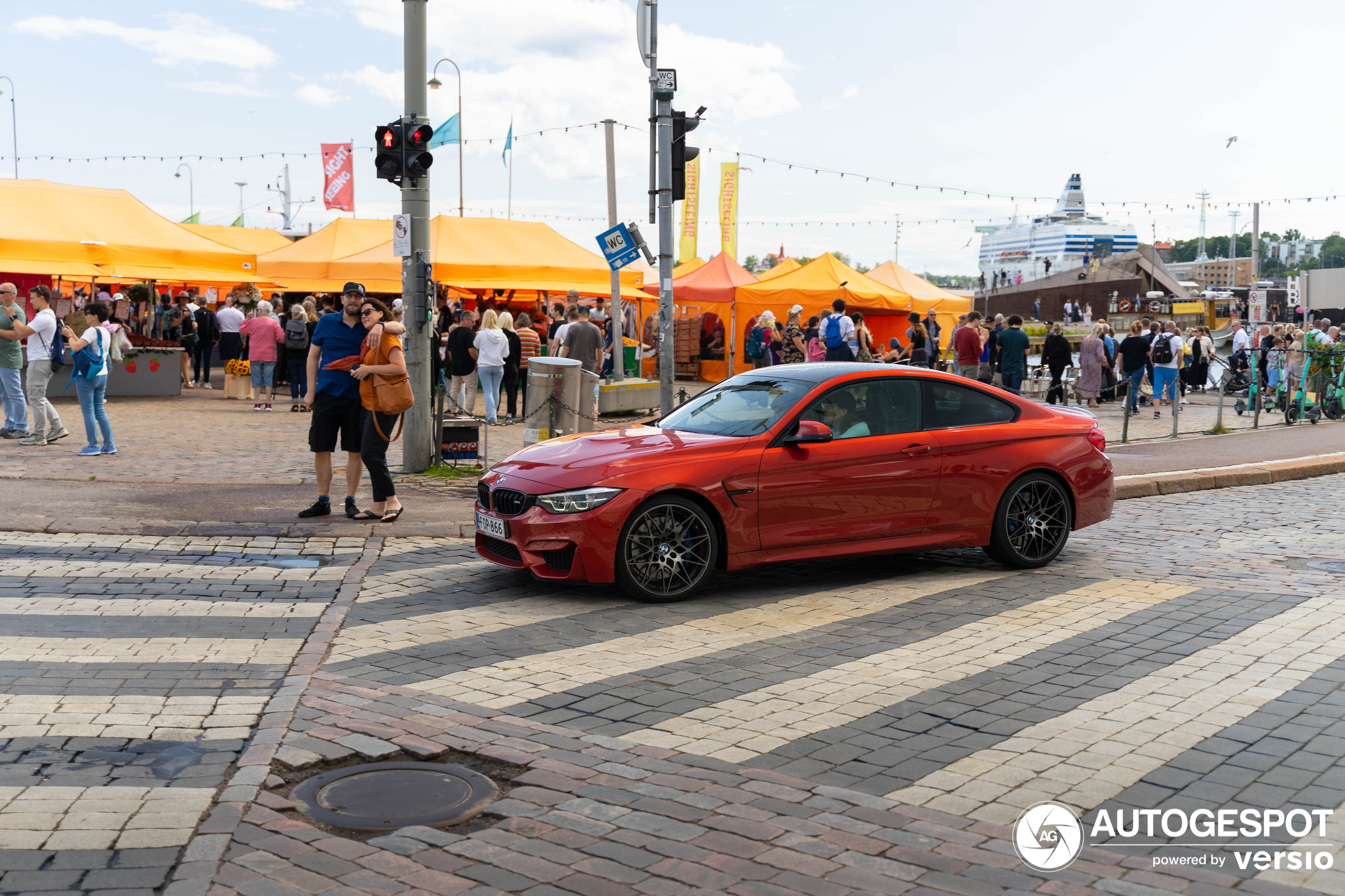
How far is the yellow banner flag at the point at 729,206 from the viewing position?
3706 centimetres

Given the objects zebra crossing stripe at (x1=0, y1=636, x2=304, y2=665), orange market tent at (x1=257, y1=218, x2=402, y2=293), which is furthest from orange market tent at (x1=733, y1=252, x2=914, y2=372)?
zebra crossing stripe at (x1=0, y1=636, x2=304, y2=665)

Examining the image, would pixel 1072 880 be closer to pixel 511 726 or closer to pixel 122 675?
pixel 511 726

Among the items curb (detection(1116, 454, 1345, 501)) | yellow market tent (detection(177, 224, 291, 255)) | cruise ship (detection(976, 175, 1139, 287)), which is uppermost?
cruise ship (detection(976, 175, 1139, 287))

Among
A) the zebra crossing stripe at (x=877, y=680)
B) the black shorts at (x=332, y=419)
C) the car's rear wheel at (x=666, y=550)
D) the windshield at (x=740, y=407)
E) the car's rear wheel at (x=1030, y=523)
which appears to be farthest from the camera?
the black shorts at (x=332, y=419)

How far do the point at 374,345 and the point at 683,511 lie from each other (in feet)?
11.2

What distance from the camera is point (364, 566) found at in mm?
8742

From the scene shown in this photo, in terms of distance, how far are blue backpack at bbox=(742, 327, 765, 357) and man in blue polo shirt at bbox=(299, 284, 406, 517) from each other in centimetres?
1504

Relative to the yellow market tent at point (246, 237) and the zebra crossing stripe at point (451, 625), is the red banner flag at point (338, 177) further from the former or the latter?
the zebra crossing stripe at point (451, 625)

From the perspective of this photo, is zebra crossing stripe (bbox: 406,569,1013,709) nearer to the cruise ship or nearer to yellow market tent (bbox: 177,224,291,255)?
yellow market tent (bbox: 177,224,291,255)

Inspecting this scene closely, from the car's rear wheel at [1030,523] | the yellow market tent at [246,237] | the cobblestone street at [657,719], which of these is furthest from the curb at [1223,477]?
the yellow market tent at [246,237]

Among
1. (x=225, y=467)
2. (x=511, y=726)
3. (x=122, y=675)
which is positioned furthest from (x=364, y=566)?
(x=225, y=467)

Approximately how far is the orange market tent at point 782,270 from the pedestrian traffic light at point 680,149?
14558 millimetres

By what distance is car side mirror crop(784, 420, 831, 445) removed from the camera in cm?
780

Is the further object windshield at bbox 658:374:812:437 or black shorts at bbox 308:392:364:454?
black shorts at bbox 308:392:364:454
